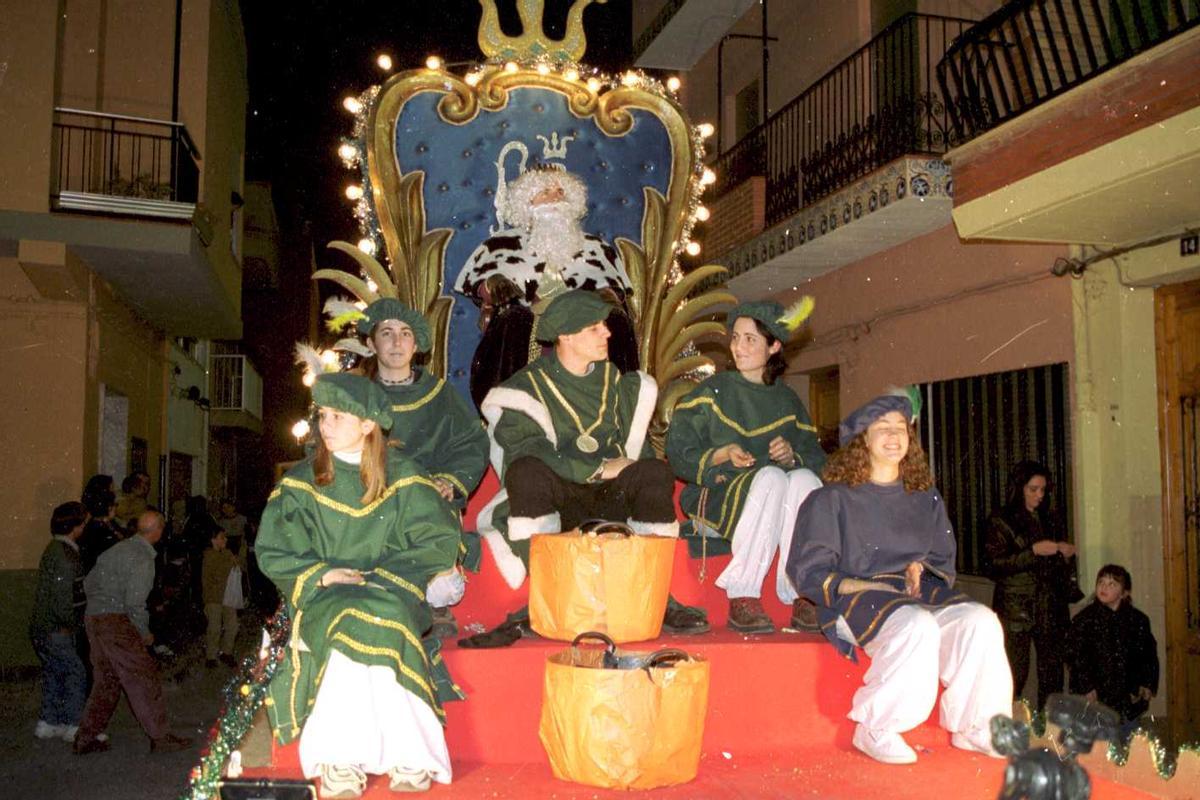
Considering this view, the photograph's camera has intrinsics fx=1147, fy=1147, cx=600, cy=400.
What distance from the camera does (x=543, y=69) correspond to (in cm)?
730

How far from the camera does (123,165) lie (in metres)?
13.9

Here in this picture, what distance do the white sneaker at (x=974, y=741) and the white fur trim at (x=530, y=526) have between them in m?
1.85

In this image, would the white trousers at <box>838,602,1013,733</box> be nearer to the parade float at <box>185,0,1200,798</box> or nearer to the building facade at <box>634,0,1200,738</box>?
the parade float at <box>185,0,1200,798</box>

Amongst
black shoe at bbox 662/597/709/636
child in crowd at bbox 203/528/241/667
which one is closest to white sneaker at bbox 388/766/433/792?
black shoe at bbox 662/597/709/636

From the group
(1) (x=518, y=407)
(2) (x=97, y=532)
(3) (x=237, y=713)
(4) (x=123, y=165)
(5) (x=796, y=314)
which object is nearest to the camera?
(3) (x=237, y=713)

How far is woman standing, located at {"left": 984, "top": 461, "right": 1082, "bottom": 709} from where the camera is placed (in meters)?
7.31

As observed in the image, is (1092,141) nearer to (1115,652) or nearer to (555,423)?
(1115,652)

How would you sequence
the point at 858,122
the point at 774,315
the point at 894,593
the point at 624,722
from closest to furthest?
the point at 624,722, the point at 894,593, the point at 774,315, the point at 858,122

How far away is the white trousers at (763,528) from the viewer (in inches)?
198

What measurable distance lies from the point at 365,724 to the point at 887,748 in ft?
6.24

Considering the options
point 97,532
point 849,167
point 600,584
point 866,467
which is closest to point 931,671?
point 866,467

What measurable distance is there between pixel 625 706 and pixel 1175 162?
4.85 meters

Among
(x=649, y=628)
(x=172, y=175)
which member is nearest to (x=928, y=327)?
(x=649, y=628)

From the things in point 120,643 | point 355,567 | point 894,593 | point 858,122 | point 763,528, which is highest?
point 858,122
